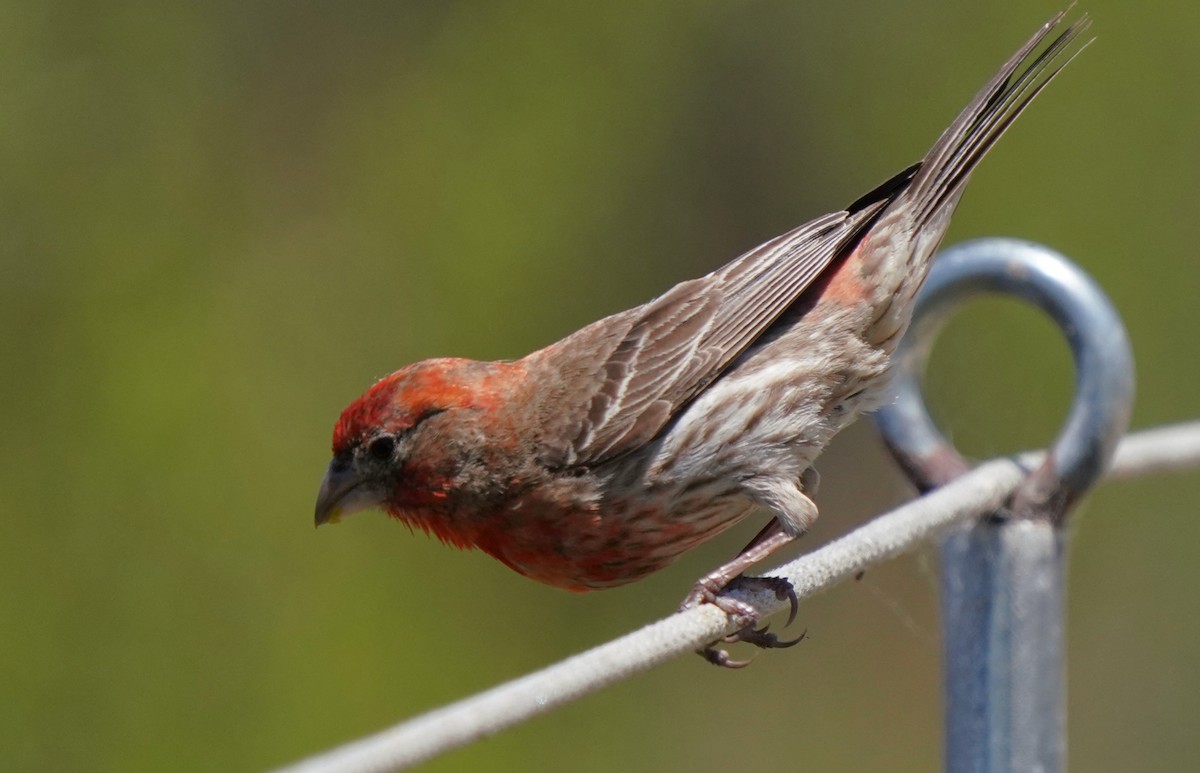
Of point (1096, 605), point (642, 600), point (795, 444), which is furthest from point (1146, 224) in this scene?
point (795, 444)

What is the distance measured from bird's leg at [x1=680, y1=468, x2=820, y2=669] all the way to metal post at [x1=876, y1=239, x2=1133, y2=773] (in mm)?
365

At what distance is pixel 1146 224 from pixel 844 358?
393cm

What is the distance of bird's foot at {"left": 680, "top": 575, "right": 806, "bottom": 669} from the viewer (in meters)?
3.29

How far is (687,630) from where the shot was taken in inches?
102

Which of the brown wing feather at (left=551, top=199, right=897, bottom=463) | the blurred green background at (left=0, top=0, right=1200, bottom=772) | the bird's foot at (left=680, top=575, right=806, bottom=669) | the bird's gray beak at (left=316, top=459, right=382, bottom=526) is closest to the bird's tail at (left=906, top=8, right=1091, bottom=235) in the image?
the brown wing feather at (left=551, top=199, right=897, bottom=463)

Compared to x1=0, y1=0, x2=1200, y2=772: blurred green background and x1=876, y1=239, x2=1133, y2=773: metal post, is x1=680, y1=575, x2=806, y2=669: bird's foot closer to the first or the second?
x1=876, y1=239, x2=1133, y2=773: metal post

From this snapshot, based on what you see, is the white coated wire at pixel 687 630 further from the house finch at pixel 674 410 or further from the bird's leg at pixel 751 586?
the house finch at pixel 674 410

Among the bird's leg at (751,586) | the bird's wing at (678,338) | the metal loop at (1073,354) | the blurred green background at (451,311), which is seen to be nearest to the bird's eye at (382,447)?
the bird's wing at (678,338)

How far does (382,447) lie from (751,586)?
105 cm

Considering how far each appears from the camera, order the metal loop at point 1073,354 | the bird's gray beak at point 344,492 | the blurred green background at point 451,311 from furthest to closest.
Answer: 1. the blurred green background at point 451,311
2. the bird's gray beak at point 344,492
3. the metal loop at point 1073,354

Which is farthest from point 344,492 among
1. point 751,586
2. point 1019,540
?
point 1019,540

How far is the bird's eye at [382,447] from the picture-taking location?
3961mm

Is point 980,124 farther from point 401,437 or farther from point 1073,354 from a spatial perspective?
point 401,437

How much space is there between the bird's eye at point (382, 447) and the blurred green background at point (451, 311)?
2662 mm
